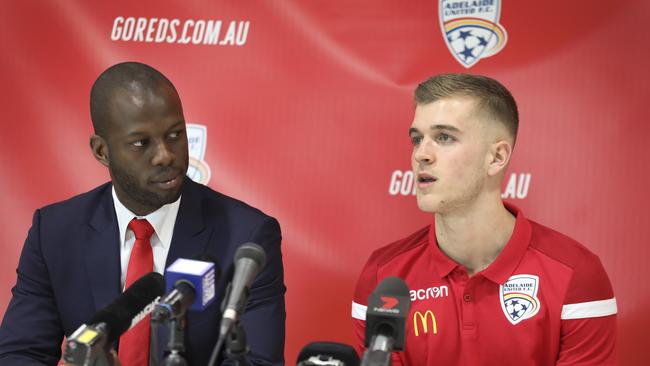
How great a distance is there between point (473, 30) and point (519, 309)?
3.51 feet

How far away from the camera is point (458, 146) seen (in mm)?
2137

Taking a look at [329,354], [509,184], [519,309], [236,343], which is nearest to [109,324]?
[236,343]

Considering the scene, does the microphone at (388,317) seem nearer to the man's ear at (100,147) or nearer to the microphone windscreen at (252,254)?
the microphone windscreen at (252,254)

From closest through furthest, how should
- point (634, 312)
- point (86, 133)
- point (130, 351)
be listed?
point (130, 351)
point (634, 312)
point (86, 133)

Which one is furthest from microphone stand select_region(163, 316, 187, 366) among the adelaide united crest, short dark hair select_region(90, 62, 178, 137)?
the adelaide united crest

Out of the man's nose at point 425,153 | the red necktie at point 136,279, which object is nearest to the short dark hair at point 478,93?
the man's nose at point 425,153

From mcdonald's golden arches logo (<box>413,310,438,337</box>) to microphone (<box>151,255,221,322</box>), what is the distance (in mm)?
911

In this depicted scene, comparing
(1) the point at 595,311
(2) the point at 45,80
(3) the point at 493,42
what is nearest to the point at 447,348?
(1) the point at 595,311

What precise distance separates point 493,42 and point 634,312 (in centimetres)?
101

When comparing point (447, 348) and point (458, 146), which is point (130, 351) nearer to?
point (447, 348)

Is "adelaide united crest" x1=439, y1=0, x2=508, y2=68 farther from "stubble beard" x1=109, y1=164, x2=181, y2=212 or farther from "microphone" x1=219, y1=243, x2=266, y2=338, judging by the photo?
"microphone" x1=219, y1=243, x2=266, y2=338

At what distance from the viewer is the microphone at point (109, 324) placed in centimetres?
131

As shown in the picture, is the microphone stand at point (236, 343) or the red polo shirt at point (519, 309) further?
the red polo shirt at point (519, 309)

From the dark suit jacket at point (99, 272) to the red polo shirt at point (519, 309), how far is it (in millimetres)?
390
